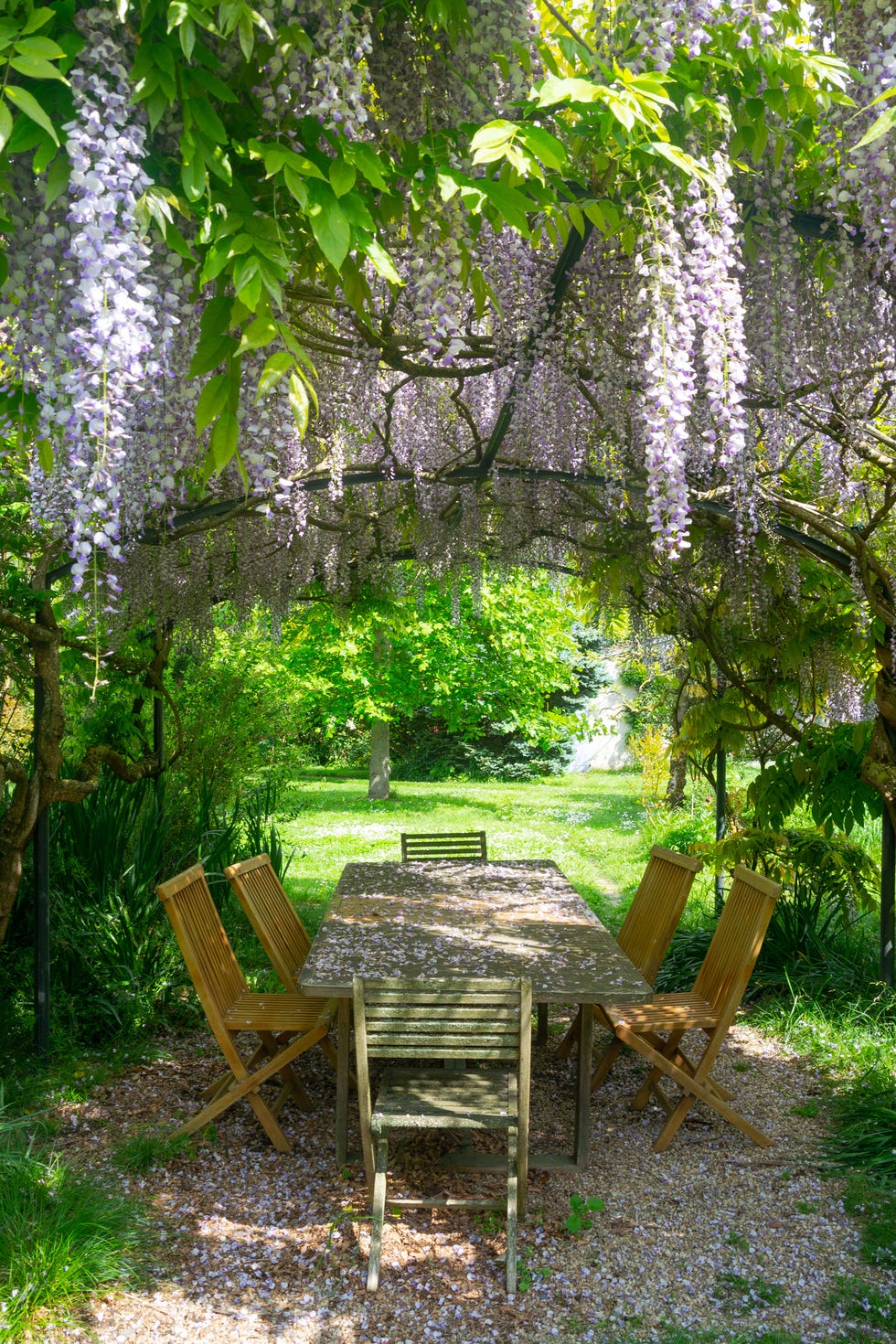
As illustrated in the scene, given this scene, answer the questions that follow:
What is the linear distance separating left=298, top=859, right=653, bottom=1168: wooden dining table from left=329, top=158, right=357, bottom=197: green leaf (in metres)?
1.88

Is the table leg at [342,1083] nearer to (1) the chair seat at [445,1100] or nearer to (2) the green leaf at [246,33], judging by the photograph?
(1) the chair seat at [445,1100]

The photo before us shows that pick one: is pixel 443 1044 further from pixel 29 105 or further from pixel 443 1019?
pixel 29 105

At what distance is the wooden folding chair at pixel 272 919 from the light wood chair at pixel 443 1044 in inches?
26.0

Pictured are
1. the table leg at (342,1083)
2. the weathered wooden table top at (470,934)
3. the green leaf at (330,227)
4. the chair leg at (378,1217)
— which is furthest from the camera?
the table leg at (342,1083)

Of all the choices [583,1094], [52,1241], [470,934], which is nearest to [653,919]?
[470,934]

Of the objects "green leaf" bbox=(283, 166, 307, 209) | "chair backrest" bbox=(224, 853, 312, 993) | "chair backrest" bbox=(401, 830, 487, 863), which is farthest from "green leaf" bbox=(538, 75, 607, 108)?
"chair backrest" bbox=(401, 830, 487, 863)

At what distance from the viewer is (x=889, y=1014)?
14.4ft

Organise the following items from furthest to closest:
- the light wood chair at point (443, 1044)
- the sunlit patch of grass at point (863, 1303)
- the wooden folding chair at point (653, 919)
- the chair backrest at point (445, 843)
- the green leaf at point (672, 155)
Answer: the chair backrest at point (445, 843)
the wooden folding chair at point (653, 919)
the light wood chair at point (443, 1044)
the sunlit patch of grass at point (863, 1303)
the green leaf at point (672, 155)

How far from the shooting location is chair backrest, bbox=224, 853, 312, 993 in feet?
12.1

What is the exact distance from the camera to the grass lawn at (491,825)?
839cm

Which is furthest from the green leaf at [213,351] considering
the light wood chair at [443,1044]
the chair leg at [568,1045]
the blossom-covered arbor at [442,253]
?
the chair leg at [568,1045]

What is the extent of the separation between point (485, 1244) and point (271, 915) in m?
1.47

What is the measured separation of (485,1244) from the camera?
2861 mm

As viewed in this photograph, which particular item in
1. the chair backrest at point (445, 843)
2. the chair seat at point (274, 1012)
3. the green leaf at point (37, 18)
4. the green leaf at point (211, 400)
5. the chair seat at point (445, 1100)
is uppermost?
the green leaf at point (37, 18)
